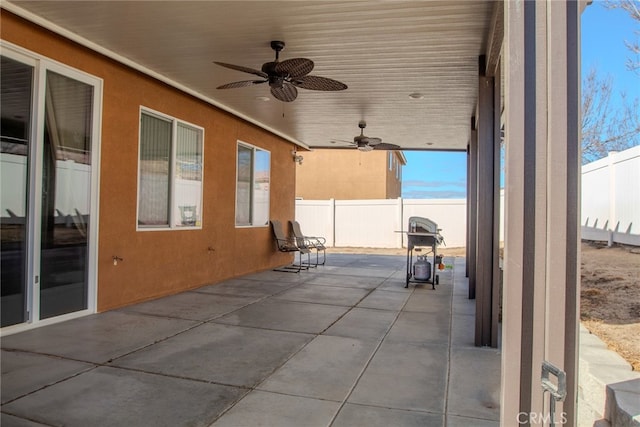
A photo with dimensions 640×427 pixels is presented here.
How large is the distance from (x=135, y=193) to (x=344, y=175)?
47.8 feet

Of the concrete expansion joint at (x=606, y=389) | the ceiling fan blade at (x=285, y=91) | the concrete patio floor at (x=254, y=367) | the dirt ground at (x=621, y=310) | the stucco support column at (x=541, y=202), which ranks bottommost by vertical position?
the concrete patio floor at (x=254, y=367)

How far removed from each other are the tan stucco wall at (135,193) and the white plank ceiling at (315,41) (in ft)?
0.79

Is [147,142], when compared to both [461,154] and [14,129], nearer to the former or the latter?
[14,129]

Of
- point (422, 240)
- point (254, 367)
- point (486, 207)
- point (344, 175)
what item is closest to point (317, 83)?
point (486, 207)

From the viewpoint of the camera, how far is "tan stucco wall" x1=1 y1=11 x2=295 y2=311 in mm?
4621

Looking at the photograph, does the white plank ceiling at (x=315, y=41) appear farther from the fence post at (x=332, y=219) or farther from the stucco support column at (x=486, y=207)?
the fence post at (x=332, y=219)

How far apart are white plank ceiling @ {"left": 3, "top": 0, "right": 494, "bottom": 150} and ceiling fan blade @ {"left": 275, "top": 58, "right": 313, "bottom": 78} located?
0.34 metres

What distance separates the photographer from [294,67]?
3936mm

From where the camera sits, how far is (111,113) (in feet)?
Answer: 15.7

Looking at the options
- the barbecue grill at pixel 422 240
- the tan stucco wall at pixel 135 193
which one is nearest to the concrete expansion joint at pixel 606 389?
the barbecue grill at pixel 422 240

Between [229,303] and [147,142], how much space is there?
230cm

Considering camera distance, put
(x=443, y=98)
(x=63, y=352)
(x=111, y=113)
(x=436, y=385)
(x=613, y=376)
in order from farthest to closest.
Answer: (x=443, y=98), (x=111, y=113), (x=63, y=352), (x=436, y=385), (x=613, y=376)

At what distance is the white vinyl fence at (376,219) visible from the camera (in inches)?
562

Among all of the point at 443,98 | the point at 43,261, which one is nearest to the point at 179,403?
the point at 43,261
